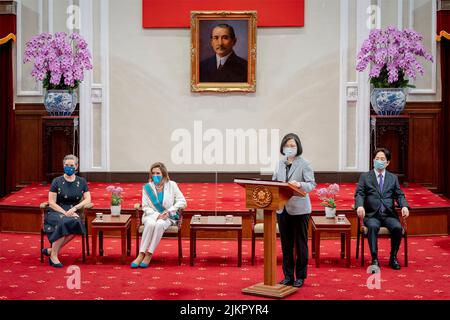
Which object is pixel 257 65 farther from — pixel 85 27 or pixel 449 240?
pixel 449 240

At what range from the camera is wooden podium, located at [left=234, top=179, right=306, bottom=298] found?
600 cm

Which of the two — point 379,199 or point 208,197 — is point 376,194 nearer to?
point 379,199

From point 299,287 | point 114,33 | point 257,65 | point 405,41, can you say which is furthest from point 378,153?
point 114,33

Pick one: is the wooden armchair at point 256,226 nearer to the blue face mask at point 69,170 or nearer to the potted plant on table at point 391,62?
the blue face mask at point 69,170

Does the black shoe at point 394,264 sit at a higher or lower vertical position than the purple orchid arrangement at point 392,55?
lower

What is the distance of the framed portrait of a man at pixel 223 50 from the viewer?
36.4 ft

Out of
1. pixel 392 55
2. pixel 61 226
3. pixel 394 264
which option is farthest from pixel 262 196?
pixel 392 55

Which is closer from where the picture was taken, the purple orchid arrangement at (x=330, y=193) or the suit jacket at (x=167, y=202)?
the suit jacket at (x=167, y=202)

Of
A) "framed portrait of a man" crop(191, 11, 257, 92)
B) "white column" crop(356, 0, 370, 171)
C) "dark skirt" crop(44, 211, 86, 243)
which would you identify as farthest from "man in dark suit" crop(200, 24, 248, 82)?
"dark skirt" crop(44, 211, 86, 243)

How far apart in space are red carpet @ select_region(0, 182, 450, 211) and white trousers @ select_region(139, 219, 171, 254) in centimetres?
160

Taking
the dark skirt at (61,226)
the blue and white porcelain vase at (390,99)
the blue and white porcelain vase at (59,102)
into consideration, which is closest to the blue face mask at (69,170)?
the dark skirt at (61,226)

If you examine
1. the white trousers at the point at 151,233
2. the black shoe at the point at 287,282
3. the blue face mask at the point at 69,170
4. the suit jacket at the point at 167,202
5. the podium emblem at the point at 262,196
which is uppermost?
the blue face mask at the point at 69,170

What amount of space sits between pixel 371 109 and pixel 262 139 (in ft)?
5.36

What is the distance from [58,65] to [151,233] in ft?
12.6
